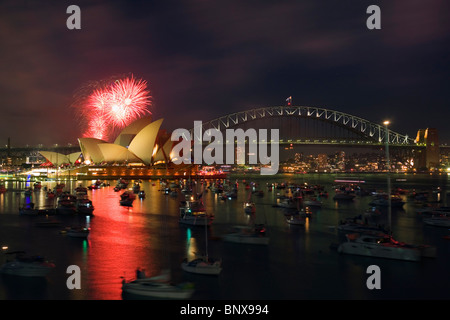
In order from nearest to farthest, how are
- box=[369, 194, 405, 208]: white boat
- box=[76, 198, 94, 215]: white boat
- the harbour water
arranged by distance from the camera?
1. the harbour water
2. box=[76, 198, 94, 215]: white boat
3. box=[369, 194, 405, 208]: white boat

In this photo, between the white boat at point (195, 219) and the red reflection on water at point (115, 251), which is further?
the white boat at point (195, 219)

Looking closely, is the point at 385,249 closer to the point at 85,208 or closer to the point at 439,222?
the point at 439,222

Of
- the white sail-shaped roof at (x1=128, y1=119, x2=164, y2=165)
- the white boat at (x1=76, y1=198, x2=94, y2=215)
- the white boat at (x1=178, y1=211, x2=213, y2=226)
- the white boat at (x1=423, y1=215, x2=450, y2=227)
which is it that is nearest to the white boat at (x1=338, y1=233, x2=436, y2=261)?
the white boat at (x1=423, y1=215, x2=450, y2=227)

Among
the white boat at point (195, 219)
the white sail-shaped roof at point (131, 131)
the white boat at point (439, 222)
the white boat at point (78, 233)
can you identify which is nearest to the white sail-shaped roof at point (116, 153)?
the white sail-shaped roof at point (131, 131)

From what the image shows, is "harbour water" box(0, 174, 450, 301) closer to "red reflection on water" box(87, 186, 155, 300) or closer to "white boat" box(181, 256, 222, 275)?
"red reflection on water" box(87, 186, 155, 300)

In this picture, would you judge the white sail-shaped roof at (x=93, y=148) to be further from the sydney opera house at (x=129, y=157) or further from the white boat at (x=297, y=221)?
the white boat at (x=297, y=221)
